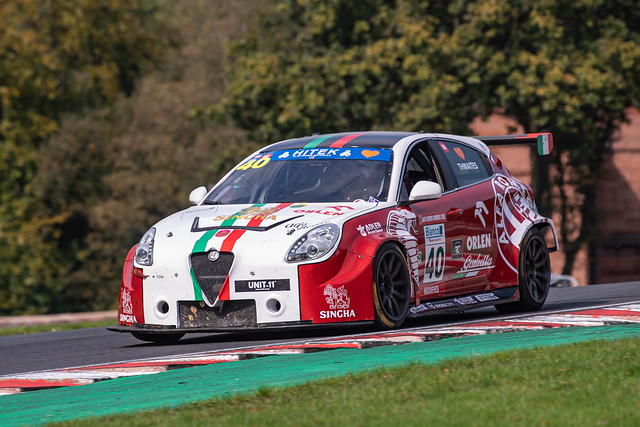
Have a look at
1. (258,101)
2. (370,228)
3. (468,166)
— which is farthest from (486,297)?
(258,101)

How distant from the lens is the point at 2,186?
39.8 m

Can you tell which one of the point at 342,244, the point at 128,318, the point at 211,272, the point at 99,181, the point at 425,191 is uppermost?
the point at 99,181

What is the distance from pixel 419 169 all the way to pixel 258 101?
727 inches

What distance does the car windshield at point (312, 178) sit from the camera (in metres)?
9.97

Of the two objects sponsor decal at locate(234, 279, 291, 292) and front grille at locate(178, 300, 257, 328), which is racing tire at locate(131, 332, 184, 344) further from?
sponsor decal at locate(234, 279, 291, 292)

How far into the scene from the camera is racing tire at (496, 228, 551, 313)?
11.4m

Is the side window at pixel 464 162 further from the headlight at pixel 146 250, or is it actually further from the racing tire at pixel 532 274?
the headlight at pixel 146 250

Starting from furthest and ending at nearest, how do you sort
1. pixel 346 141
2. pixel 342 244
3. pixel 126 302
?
pixel 346 141 < pixel 126 302 < pixel 342 244

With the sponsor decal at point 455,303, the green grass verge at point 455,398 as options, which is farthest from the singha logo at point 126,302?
the green grass verge at point 455,398

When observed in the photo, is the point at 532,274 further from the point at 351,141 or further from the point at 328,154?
the point at 328,154

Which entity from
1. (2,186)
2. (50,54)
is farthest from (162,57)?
(2,186)

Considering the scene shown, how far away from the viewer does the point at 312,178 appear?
10.2 metres

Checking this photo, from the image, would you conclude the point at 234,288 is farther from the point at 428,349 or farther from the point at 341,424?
the point at 341,424

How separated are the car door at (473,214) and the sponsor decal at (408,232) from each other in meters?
0.80
